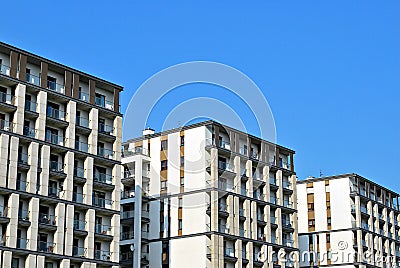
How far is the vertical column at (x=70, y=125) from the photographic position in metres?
72.8

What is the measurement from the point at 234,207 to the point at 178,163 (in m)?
9.15

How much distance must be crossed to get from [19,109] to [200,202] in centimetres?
2798

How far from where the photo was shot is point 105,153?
7769 cm

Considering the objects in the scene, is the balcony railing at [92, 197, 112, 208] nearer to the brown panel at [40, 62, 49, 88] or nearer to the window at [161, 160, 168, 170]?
the brown panel at [40, 62, 49, 88]

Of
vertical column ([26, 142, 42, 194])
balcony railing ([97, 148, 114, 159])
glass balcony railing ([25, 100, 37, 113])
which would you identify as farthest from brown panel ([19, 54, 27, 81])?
balcony railing ([97, 148, 114, 159])

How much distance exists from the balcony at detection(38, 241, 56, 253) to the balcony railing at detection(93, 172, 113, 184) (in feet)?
31.5

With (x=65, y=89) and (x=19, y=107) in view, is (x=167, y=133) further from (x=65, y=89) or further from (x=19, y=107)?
(x=19, y=107)

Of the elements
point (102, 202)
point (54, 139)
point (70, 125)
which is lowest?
point (102, 202)

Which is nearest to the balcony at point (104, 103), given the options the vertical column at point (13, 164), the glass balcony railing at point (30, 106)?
the glass balcony railing at point (30, 106)

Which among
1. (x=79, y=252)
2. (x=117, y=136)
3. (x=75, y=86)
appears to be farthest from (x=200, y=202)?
(x=75, y=86)

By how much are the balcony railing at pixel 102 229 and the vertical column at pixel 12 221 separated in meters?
10.8

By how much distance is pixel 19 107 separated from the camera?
224 feet

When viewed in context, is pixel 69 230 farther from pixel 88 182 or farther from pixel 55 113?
pixel 55 113

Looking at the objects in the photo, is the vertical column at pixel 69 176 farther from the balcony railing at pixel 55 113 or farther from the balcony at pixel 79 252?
the balcony at pixel 79 252
